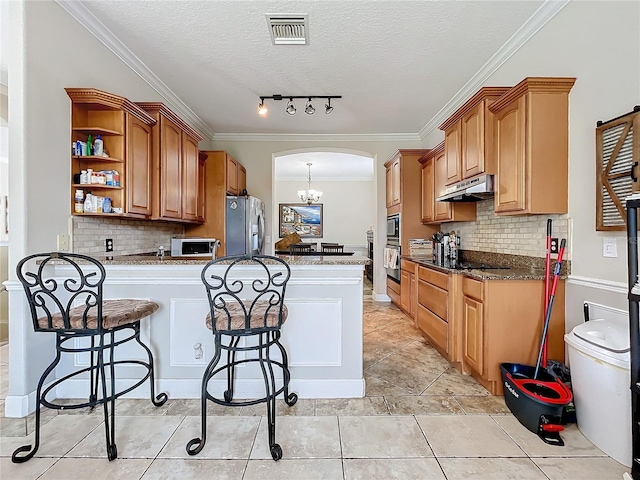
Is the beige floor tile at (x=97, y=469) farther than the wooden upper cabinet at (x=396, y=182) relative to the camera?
No

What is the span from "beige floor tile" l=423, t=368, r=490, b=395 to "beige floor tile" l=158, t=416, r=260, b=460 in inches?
50.6

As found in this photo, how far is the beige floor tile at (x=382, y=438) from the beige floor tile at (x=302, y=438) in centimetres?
6

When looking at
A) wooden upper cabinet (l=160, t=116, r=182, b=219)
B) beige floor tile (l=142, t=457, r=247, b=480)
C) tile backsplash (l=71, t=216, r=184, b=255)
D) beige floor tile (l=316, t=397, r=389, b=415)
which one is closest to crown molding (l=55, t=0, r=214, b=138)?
wooden upper cabinet (l=160, t=116, r=182, b=219)

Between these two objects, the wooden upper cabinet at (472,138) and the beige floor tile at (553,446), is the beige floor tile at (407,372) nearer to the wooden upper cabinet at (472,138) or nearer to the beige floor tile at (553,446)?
the beige floor tile at (553,446)

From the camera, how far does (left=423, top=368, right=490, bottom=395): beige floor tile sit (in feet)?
7.80

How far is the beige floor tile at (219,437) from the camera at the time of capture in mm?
1694

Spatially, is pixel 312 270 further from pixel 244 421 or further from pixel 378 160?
pixel 378 160

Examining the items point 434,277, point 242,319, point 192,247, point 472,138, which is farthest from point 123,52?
point 434,277

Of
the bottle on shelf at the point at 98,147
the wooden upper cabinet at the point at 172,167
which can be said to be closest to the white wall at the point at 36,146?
the bottle on shelf at the point at 98,147

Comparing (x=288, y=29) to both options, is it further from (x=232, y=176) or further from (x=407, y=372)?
(x=407, y=372)

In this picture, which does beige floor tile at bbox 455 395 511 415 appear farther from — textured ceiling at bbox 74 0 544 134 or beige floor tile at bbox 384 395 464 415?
textured ceiling at bbox 74 0 544 134

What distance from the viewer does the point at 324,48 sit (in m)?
2.85

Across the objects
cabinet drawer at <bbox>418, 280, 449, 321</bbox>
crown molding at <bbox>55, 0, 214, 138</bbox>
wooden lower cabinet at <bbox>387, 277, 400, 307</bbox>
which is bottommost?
wooden lower cabinet at <bbox>387, 277, 400, 307</bbox>

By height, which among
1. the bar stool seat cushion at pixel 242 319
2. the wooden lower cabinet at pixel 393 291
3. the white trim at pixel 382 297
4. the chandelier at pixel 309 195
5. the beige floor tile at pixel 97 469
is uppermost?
the chandelier at pixel 309 195
